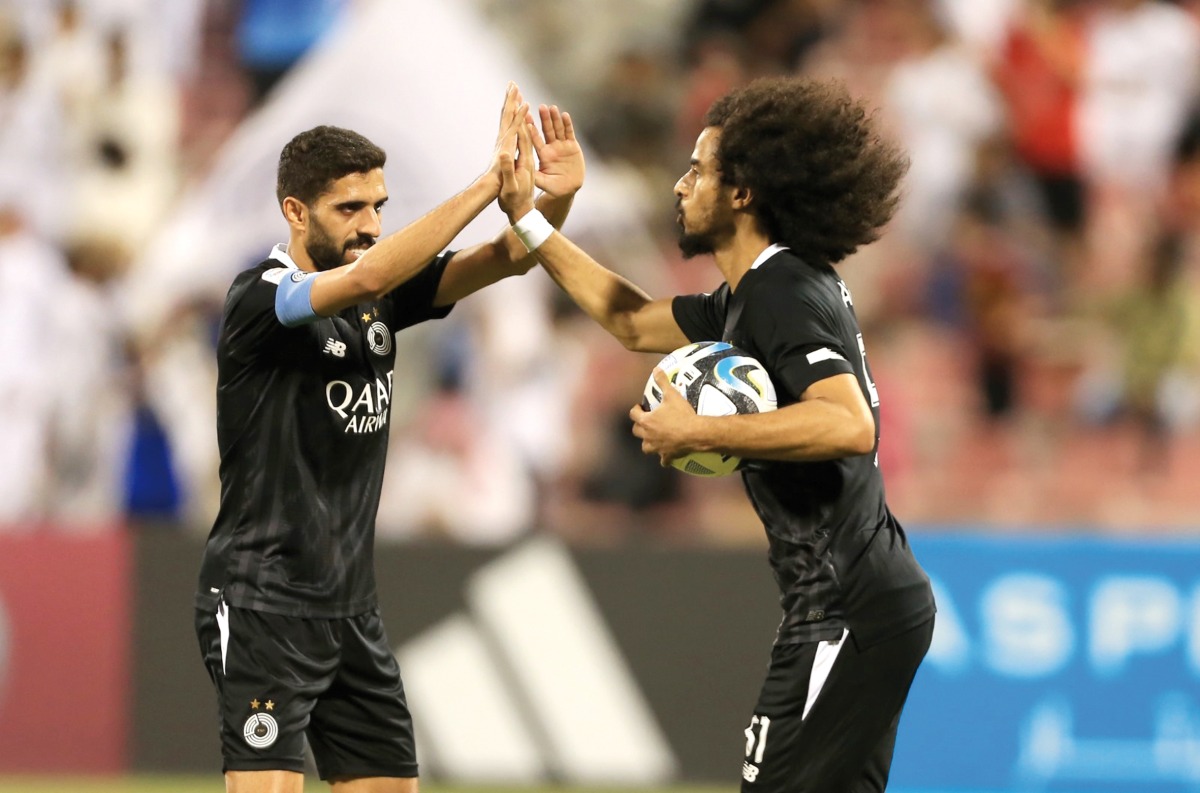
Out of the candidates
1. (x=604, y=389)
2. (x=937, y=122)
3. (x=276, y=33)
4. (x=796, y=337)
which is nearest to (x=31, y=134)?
(x=276, y=33)

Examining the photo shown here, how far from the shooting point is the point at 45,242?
11.5m

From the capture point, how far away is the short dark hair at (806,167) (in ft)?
17.0

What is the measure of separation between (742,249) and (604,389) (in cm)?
584

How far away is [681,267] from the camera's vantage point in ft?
39.0

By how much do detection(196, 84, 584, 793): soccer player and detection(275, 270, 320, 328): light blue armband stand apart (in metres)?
0.01

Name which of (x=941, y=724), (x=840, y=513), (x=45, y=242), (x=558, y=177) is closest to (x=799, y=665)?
(x=840, y=513)

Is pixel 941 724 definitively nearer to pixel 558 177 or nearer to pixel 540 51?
pixel 558 177

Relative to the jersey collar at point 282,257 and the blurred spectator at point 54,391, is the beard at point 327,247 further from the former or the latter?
the blurred spectator at point 54,391

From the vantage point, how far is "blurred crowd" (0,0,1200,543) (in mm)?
10836

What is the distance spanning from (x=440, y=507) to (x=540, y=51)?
3.83 m

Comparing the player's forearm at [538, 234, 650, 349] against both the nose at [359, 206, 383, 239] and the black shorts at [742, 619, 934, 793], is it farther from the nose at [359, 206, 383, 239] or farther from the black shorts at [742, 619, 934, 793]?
the black shorts at [742, 619, 934, 793]

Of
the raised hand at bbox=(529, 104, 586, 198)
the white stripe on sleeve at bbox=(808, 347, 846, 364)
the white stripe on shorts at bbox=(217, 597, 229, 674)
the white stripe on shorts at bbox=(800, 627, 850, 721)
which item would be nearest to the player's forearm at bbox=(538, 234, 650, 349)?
the raised hand at bbox=(529, 104, 586, 198)

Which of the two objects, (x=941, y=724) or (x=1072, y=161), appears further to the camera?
(x=1072, y=161)

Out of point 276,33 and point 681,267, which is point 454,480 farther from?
point 276,33
